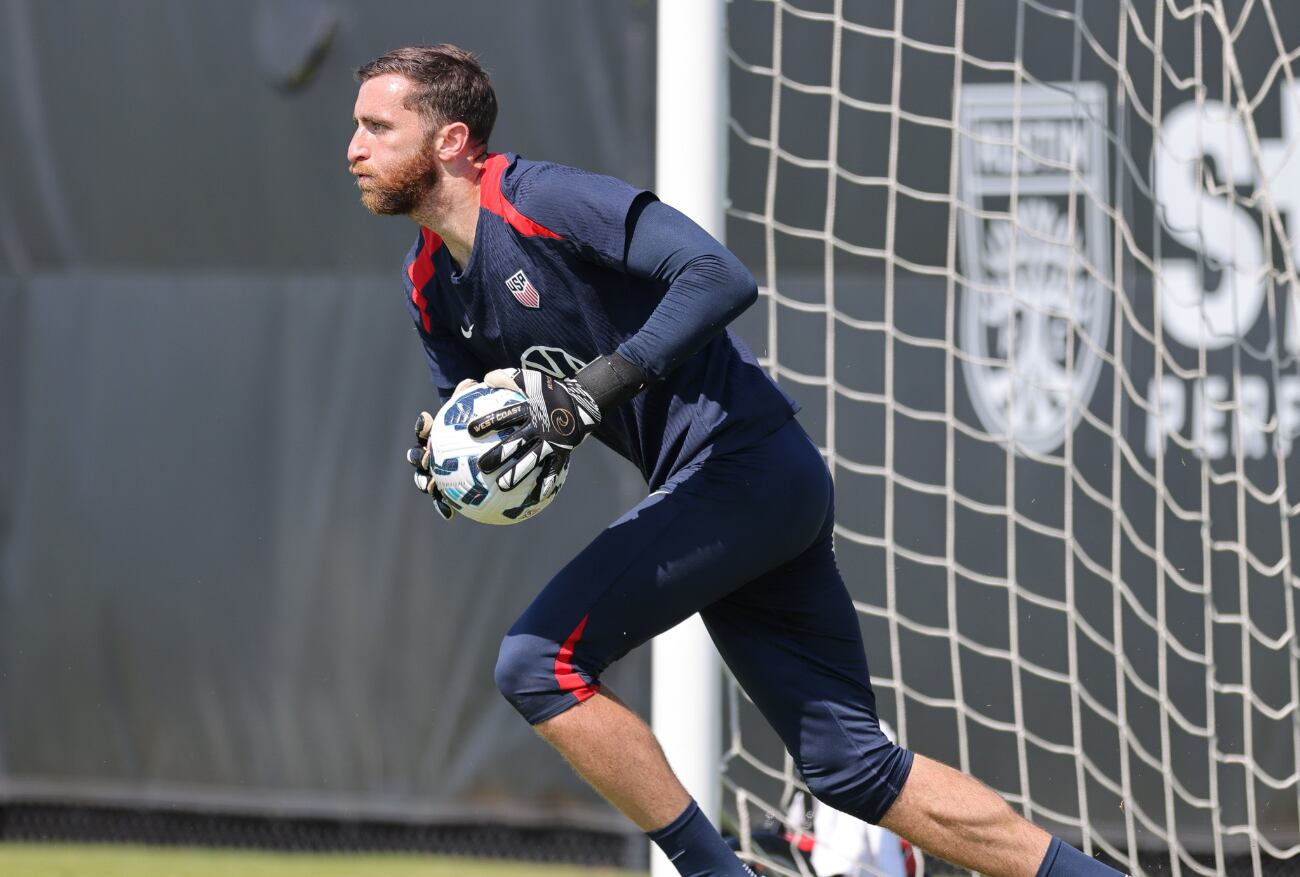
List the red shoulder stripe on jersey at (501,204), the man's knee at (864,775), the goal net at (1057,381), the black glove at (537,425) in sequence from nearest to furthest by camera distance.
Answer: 1. the black glove at (537,425)
2. the red shoulder stripe on jersey at (501,204)
3. the man's knee at (864,775)
4. the goal net at (1057,381)

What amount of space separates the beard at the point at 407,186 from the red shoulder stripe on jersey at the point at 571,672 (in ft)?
2.93

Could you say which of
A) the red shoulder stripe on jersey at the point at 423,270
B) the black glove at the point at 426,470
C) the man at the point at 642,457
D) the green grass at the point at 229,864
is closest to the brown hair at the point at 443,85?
the man at the point at 642,457

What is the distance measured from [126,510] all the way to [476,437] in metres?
3.10

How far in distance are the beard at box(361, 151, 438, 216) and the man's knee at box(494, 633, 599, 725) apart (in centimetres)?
89

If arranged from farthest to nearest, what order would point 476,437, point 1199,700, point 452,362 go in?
point 1199,700, point 452,362, point 476,437

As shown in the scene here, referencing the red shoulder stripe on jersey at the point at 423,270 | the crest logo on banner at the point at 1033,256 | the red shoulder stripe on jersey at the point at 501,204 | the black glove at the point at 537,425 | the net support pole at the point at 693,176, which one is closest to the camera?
the black glove at the point at 537,425

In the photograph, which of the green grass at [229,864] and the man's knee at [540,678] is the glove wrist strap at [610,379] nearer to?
the man's knee at [540,678]

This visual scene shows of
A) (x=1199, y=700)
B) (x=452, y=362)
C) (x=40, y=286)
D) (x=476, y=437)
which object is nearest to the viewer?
(x=476, y=437)

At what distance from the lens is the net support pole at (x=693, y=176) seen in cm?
368

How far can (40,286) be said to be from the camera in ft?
18.3

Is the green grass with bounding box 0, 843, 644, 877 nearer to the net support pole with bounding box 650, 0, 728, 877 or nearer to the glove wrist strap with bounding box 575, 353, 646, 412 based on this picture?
the net support pole with bounding box 650, 0, 728, 877

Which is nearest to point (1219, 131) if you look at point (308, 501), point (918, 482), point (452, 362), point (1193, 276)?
point (1193, 276)

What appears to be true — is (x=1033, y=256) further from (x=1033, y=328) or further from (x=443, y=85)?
(x=443, y=85)

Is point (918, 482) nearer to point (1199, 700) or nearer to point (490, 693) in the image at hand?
point (1199, 700)
